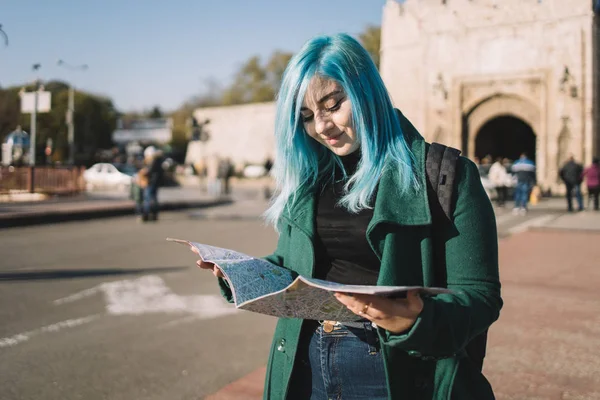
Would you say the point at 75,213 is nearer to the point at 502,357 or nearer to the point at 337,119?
the point at 502,357

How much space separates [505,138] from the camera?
3153 cm

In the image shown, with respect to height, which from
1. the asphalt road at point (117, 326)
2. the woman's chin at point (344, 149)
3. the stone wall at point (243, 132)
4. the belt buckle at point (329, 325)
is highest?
the stone wall at point (243, 132)

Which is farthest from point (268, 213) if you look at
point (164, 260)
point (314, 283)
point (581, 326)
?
point (164, 260)

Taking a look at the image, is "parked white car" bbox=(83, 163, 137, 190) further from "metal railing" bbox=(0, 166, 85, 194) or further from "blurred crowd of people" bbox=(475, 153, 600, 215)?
"blurred crowd of people" bbox=(475, 153, 600, 215)

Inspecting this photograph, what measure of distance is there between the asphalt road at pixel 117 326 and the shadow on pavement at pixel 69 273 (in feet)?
0.04

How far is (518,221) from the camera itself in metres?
15.4

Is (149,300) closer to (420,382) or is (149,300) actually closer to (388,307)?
(420,382)

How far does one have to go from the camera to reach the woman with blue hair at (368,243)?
151 centimetres

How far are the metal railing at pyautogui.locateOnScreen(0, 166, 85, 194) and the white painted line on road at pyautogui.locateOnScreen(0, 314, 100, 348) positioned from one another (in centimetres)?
1586

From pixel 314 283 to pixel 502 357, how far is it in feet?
10.6

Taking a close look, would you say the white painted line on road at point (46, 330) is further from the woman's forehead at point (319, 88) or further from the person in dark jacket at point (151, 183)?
the person in dark jacket at point (151, 183)

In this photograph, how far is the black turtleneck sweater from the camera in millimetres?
1745

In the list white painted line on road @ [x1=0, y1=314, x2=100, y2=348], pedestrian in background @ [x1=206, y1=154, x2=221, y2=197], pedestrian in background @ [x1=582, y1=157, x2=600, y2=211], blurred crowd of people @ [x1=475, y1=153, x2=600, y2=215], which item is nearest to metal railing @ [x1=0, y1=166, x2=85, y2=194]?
pedestrian in background @ [x1=206, y1=154, x2=221, y2=197]

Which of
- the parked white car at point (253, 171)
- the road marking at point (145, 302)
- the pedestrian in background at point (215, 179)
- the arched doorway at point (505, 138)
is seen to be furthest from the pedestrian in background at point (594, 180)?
the parked white car at point (253, 171)
